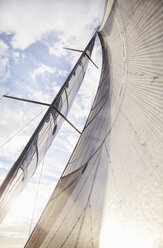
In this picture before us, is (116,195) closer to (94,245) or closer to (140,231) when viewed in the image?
(140,231)

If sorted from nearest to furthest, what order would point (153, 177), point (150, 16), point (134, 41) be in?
point (153, 177), point (150, 16), point (134, 41)

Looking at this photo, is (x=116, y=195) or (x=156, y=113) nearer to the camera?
(x=156, y=113)

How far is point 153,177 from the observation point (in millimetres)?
1457

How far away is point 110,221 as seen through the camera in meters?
1.96

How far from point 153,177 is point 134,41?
1679 millimetres

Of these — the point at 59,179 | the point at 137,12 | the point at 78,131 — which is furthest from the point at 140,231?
the point at 78,131

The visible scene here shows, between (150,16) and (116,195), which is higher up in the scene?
(150,16)

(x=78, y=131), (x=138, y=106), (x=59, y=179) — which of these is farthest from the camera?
(x=78, y=131)

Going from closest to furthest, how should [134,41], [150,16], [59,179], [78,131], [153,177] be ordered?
[153,177], [150,16], [134,41], [59,179], [78,131]

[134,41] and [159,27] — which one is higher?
[134,41]

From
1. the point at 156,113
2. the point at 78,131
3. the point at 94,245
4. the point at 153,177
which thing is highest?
the point at 78,131

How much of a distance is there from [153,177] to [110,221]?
90cm


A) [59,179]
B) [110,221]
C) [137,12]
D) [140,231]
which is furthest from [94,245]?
[59,179]

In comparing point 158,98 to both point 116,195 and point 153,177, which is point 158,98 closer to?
point 153,177
